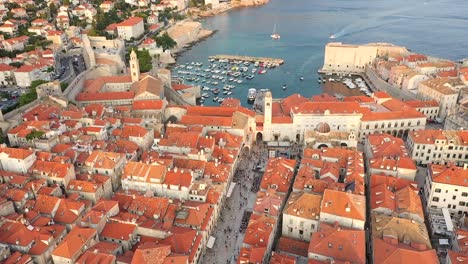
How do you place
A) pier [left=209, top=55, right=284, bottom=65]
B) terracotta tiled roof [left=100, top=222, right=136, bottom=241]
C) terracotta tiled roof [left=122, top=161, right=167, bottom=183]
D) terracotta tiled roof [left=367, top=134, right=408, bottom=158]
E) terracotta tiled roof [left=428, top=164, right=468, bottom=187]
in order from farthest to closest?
pier [left=209, top=55, right=284, bottom=65], terracotta tiled roof [left=367, top=134, right=408, bottom=158], terracotta tiled roof [left=122, top=161, right=167, bottom=183], terracotta tiled roof [left=428, top=164, right=468, bottom=187], terracotta tiled roof [left=100, top=222, right=136, bottom=241]

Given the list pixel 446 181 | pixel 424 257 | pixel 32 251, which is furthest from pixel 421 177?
pixel 32 251

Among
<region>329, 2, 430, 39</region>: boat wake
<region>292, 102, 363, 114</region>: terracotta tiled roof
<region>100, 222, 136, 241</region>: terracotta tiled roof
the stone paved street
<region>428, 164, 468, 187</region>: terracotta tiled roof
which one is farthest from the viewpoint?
<region>329, 2, 430, 39</region>: boat wake

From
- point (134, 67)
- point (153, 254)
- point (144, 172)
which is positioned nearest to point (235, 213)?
point (144, 172)

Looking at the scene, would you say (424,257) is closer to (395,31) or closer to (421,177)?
(421,177)

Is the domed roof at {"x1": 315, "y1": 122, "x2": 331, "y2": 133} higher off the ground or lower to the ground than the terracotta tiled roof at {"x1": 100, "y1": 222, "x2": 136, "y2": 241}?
higher

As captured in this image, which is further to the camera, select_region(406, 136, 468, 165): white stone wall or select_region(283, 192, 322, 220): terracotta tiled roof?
select_region(406, 136, 468, 165): white stone wall

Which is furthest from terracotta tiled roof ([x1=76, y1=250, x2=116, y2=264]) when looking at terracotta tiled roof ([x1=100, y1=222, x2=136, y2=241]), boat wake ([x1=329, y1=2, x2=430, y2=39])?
boat wake ([x1=329, y1=2, x2=430, y2=39])

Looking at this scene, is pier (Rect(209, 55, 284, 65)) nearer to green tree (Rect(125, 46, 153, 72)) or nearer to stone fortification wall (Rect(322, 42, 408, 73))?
stone fortification wall (Rect(322, 42, 408, 73))
